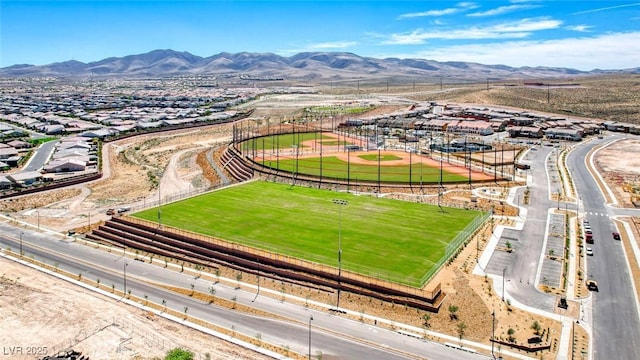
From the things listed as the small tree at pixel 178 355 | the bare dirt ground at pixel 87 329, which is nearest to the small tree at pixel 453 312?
the bare dirt ground at pixel 87 329

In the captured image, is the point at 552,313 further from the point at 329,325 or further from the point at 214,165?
the point at 214,165

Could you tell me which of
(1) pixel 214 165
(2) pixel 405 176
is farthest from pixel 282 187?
(1) pixel 214 165

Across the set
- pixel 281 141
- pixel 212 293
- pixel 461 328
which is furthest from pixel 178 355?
pixel 281 141

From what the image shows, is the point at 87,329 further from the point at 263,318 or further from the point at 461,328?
the point at 461,328

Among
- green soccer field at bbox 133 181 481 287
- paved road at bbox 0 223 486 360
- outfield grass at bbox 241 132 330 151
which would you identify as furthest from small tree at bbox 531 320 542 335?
outfield grass at bbox 241 132 330 151

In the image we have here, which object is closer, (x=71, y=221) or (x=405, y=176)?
(x=71, y=221)

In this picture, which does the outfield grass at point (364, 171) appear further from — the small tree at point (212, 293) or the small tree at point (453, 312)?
the small tree at point (453, 312)

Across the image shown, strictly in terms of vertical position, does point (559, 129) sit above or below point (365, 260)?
above
